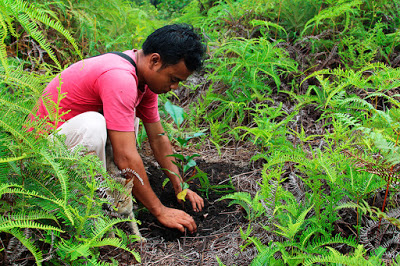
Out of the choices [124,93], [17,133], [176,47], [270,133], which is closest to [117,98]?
[124,93]

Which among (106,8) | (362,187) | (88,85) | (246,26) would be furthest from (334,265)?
(106,8)

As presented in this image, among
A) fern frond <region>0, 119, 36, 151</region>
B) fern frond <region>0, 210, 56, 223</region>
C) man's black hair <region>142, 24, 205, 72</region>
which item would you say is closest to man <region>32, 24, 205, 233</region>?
man's black hair <region>142, 24, 205, 72</region>

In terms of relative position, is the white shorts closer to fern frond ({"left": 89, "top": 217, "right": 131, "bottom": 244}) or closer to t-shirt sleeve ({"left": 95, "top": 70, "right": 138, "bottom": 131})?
t-shirt sleeve ({"left": 95, "top": 70, "right": 138, "bottom": 131})

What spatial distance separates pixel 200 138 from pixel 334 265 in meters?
2.01

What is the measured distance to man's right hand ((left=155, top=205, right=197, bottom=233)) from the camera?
208 cm

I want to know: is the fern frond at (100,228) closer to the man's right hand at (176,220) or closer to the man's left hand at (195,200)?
the man's right hand at (176,220)

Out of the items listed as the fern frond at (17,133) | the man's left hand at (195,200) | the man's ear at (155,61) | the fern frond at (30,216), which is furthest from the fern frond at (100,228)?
the man's ear at (155,61)

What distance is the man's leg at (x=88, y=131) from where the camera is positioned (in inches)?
76.0

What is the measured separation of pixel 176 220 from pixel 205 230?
0.72 ft

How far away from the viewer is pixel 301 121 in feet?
10.0

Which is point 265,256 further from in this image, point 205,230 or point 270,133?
point 270,133

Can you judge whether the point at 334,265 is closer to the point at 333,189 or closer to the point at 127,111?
the point at 333,189

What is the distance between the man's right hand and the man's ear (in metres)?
0.92

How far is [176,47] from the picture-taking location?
6.84ft
